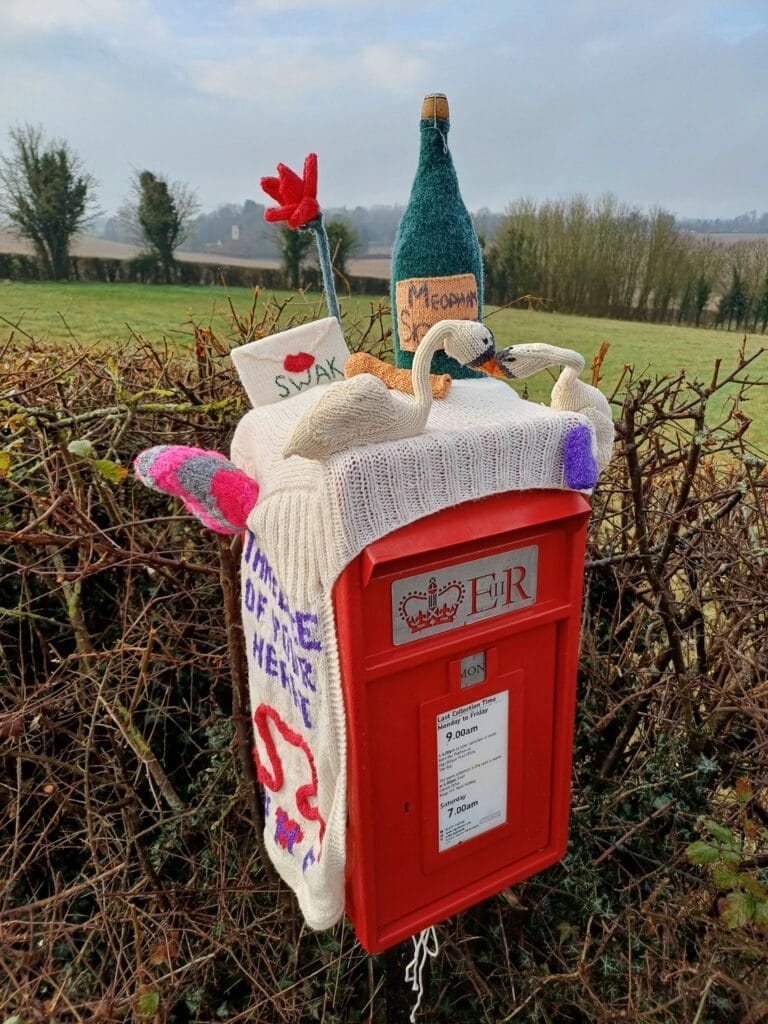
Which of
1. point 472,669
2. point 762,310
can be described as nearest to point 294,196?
point 472,669

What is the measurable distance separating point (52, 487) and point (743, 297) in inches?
235

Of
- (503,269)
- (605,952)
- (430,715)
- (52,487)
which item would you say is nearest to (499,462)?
(430,715)

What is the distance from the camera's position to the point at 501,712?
1166 millimetres

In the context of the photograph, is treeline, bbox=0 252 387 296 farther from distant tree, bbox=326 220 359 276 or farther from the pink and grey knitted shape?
the pink and grey knitted shape

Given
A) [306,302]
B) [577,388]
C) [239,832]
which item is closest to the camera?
[577,388]

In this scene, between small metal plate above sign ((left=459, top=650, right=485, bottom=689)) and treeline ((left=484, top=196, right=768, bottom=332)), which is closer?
small metal plate above sign ((left=459, top=650, right=485, bottom=689))

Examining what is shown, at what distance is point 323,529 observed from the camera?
889mm

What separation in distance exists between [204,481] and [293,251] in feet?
14.2

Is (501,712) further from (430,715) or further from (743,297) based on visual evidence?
(743,297)

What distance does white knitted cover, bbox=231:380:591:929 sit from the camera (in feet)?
2.90

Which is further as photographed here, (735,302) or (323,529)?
(735,302)

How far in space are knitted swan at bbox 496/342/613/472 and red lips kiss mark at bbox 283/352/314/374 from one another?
410mm

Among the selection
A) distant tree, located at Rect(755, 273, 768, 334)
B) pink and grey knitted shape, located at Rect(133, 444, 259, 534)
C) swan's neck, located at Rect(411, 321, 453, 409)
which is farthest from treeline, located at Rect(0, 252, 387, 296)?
swan's neck, located at Rect(411, 321, 453, 409)

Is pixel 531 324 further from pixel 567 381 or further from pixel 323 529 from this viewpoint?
pixel 323 529
